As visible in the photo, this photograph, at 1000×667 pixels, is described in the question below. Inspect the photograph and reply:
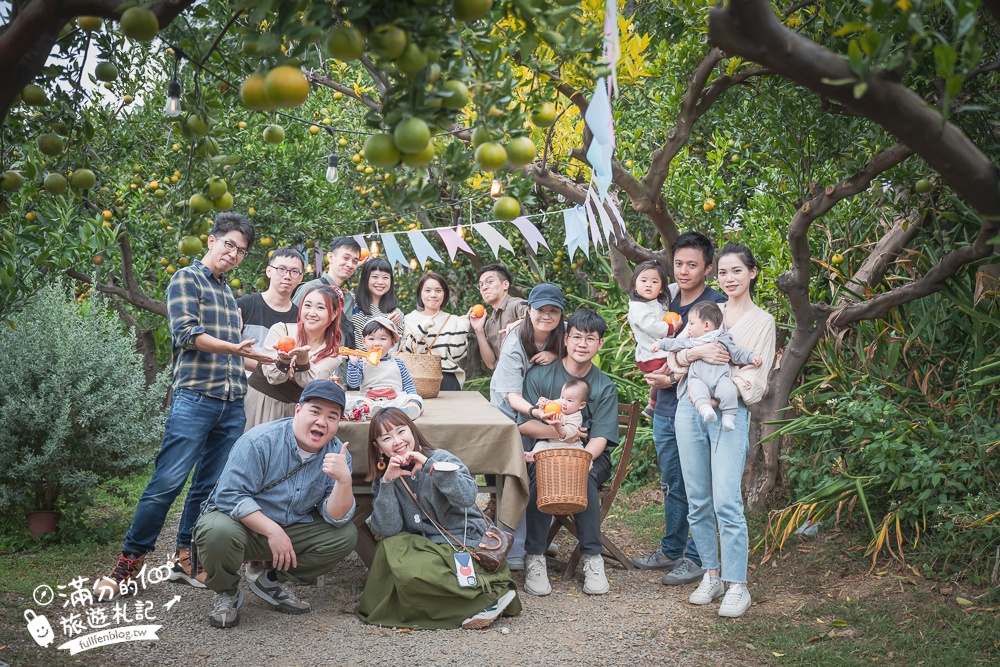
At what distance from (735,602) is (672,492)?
863mm

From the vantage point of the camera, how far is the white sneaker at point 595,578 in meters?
4.43

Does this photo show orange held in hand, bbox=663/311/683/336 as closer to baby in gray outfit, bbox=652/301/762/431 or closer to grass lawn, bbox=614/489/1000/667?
baby in gray outfit, bbox=652/301/762/431

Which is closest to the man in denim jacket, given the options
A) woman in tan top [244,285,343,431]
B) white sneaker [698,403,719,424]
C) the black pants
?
woman in tan top [244,285,343,431]

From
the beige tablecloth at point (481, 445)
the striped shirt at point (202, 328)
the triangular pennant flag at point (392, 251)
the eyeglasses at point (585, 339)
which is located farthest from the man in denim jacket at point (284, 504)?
the triangular pennant flag at point (392, 251)

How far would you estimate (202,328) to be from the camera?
4.04 m

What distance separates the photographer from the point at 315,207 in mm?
7785

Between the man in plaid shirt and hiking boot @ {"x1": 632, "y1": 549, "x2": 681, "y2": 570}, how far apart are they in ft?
7.65

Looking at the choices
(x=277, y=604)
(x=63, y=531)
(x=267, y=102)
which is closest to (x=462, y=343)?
(x=277, y=604)

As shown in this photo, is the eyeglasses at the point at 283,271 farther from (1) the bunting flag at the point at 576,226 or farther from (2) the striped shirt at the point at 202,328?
(1) the bunting flag at the point at 576,226

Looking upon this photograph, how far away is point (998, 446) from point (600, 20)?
9.17ft

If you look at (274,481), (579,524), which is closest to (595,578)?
(579,524)

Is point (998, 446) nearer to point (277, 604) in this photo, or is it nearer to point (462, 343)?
point (462, 343)

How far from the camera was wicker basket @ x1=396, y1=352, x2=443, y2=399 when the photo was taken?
487 centimetres

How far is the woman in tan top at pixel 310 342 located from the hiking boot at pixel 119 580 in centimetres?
94
